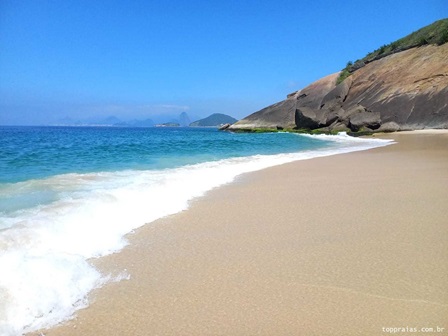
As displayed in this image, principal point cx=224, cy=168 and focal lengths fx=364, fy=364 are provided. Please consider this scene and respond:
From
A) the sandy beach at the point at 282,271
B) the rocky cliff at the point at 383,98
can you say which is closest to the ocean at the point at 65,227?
the sandy beach at the point at 282,271

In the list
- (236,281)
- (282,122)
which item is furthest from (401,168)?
(282,122)

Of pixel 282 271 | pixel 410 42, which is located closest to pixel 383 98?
pixel 410 42

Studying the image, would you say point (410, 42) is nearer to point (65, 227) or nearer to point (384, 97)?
point (384, 97)

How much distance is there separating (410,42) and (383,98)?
499 inches

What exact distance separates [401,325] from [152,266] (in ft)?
7.76

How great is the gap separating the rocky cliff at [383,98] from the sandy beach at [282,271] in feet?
110

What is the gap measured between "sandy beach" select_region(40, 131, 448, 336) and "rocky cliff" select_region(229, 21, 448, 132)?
110 feet

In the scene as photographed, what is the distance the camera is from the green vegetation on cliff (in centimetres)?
4245

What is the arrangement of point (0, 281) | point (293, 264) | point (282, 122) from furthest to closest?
point (282, 122), point (293, 264), point (0, 281)

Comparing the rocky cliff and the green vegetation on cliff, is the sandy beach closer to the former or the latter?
the rocky cliff

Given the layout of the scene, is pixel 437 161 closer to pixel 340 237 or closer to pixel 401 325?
pixel 340 237

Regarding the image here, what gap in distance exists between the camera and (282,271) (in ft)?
11.9

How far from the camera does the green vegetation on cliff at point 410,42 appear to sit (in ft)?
139

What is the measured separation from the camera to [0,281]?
319 centimetres
